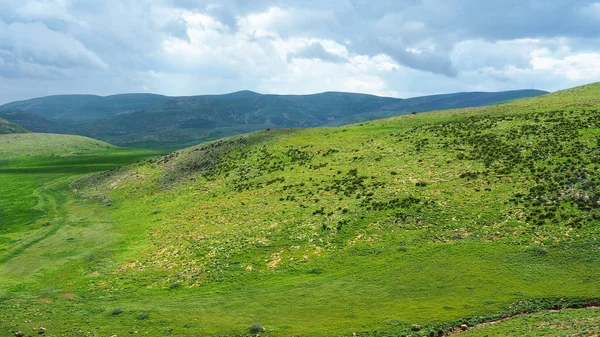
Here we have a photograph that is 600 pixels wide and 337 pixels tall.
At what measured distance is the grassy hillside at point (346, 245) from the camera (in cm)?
3447

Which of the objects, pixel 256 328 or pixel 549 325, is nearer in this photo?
pixel 549 325

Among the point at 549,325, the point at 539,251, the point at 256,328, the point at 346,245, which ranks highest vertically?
the point at 539,251

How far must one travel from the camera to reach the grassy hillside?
34469mm

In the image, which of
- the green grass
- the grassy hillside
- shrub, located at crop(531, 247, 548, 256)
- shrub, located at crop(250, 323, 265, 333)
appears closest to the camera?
the green grass

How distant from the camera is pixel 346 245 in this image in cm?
4647

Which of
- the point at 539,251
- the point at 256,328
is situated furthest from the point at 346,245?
the point at 539,251

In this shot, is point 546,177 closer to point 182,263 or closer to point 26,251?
point 182,263

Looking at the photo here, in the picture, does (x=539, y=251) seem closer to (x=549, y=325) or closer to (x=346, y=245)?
(x=549, y=325)

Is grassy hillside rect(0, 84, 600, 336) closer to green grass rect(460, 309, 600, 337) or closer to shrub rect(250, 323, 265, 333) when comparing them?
shrub rect(250, 323, 265, 333)

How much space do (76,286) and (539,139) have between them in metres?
69.0

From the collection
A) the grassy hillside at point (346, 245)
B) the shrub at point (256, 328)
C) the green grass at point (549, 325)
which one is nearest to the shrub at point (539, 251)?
the grassy hillside at point (346, 245)

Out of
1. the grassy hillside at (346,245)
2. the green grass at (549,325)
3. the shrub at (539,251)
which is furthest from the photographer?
the shrub at (539,251)

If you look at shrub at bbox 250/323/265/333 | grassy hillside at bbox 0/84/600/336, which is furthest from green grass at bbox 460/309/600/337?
shrub at bbox 250/323/265/333

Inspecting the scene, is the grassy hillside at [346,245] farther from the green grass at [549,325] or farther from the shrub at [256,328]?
the green grass at [549,325]
